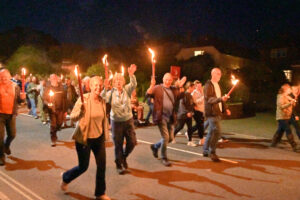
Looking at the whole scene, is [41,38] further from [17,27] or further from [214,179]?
[214,179]

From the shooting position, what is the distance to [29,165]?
6168 mm

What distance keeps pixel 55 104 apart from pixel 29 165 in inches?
93.0

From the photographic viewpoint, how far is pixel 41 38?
56688 millimetres

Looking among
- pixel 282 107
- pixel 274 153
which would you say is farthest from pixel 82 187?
pixel 282 107

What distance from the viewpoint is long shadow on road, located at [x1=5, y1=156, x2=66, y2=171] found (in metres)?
5.98

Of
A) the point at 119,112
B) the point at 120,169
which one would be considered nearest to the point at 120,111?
the point at 119,112

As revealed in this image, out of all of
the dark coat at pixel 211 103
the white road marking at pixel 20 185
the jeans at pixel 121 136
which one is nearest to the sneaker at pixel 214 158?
the dark coat at pixel 211 103

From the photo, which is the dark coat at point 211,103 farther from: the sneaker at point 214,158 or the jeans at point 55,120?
the jeans at point 55,120

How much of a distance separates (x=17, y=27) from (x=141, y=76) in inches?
1578

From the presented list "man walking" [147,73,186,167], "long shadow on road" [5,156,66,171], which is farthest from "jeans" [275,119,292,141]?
"long shadow on road" [5,156,66,171]

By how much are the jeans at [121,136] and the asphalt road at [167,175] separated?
1.20 ft

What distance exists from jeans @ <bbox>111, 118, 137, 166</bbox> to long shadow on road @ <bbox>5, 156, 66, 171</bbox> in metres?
1.38

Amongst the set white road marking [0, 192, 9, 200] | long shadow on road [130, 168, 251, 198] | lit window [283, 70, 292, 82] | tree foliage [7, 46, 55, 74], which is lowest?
long shadow on road [130, 168, 251, 198]

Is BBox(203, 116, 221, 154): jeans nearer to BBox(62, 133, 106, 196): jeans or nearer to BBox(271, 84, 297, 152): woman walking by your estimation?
BBox(271, 84, 297, 152): woman walking
